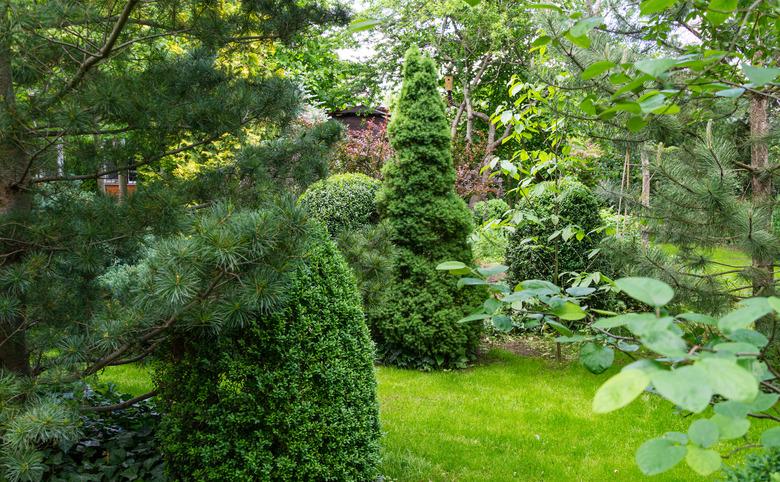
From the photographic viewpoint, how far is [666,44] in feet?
11.6

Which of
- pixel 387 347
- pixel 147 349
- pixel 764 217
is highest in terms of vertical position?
pixel 764 217

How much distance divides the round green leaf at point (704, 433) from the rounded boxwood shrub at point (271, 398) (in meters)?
2.04

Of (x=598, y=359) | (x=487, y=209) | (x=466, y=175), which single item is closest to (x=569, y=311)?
(x=598, y=359)

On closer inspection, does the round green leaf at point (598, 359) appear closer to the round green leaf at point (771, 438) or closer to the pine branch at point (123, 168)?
the round green leaf at point (771, 438)

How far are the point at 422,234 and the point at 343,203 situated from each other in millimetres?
1268

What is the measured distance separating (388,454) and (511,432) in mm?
1048

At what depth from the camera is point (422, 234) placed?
19.9 feet

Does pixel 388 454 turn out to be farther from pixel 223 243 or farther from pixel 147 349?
pixel 223 243

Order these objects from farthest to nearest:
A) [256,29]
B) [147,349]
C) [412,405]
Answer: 1. [412,405]
2. [256,29]
3. [147,349]

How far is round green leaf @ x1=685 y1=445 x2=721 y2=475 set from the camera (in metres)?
0.71

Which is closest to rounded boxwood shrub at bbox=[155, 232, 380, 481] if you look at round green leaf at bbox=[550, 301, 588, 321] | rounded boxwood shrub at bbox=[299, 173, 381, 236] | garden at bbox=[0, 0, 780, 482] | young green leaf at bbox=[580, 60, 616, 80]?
garden at bbox=[0, 0, 780, 482]

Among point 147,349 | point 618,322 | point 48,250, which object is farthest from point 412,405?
point 618,322

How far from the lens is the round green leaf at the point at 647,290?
2.31 feet

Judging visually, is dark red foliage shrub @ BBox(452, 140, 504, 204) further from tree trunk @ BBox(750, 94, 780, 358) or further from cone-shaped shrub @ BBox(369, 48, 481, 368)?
tree trunk @ BBox(750, 94, 780, 358)
